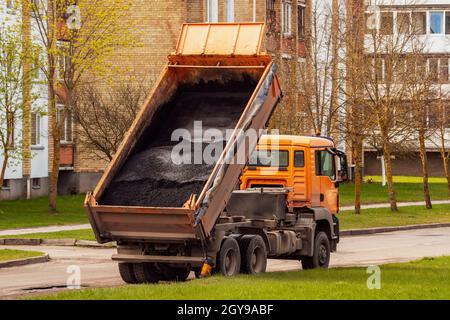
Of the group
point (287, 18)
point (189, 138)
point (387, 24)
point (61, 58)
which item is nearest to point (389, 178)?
point (387, 24)

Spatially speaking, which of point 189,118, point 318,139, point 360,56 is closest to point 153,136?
point 189,118

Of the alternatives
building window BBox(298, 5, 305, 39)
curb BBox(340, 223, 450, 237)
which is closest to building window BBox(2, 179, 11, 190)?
curb BBox(340, 223, 450, 237)

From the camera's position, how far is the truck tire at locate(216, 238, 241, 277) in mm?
21188

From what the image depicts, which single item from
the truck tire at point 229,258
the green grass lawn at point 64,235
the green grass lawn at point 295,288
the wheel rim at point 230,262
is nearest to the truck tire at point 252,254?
the truck tire at point 229,258

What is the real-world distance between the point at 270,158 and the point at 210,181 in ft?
20.4

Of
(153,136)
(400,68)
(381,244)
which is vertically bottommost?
(381,244)

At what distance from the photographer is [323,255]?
84.4 feet

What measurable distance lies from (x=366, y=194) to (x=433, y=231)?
2145cm

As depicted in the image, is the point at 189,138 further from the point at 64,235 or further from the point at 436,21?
the point at 436,21

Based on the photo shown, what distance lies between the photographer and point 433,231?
40594mm

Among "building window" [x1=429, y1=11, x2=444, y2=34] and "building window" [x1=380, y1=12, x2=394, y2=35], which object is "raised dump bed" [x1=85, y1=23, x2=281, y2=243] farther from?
"building window" [x1=429, y1=11, x2=444, y2=34]

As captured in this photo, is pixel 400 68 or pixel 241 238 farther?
pixel 400 68
